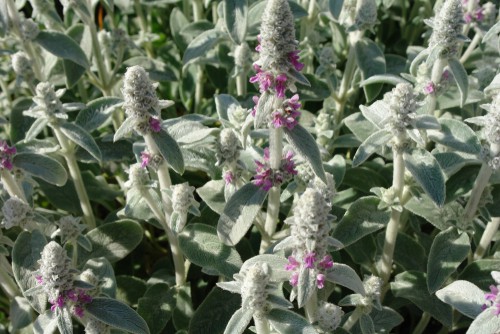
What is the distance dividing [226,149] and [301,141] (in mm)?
387

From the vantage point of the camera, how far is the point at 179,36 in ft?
13.1

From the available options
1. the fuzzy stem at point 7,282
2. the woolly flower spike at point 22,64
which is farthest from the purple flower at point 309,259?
the woolly flower spike at point 22,64

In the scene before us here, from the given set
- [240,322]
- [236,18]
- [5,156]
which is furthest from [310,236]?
[236,18]

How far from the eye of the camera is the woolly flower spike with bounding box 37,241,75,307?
1.94m

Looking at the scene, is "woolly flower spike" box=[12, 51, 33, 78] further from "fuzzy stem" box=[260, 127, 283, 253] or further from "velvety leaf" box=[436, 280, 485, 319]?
"velvety leaf" box=[436, 280, 485, 319]

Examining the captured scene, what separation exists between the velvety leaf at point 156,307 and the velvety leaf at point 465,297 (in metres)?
1.24

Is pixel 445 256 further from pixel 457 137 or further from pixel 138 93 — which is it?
pixel 138 93

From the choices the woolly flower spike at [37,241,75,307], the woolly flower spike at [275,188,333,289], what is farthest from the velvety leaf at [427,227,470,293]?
the woolly flower spike at [37,241,75,307]

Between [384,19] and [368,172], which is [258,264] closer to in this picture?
[368,172]

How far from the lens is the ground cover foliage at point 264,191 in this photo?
202 cm

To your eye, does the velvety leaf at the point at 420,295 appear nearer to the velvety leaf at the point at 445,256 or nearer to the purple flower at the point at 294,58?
the velvety leaf at the point at 445,256

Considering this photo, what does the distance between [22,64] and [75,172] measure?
2.36 feet

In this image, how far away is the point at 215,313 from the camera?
2.61 metres

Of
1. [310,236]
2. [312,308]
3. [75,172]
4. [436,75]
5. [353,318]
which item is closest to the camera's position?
[310,236]
